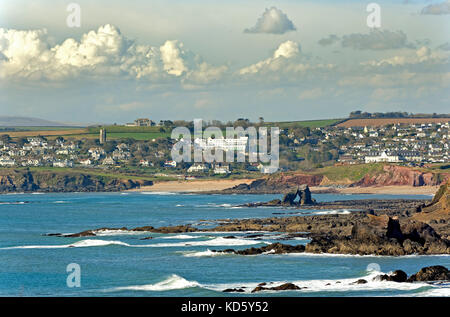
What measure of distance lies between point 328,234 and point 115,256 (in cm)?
2045

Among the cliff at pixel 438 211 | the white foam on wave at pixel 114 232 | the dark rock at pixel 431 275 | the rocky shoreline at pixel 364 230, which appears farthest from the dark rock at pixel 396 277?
the white foam on wave at pixel 114 232

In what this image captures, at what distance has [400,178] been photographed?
589 ft

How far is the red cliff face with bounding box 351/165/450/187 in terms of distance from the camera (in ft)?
566

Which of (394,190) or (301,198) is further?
(394,190)

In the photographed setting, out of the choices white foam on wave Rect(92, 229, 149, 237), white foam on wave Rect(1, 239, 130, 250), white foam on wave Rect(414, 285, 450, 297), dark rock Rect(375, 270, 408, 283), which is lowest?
white foam on wave Rect(92, 229, 149, 237)

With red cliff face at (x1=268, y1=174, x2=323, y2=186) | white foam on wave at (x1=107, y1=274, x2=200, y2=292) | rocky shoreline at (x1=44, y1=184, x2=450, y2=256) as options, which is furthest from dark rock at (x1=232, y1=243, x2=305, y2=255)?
red cliff face at (x1=268, y1=174, x2=323, y2=186)

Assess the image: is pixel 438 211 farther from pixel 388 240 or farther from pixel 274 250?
pixel 274 250

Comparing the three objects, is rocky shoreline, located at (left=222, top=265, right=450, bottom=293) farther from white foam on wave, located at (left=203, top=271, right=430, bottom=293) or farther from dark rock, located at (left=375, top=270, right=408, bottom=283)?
white foam on wave, located at (left=203, top=271, right=430, bottom=293)

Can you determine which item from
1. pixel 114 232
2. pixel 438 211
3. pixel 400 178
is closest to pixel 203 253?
pixel 114 232

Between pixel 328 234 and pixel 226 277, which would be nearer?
pixel 226 277
